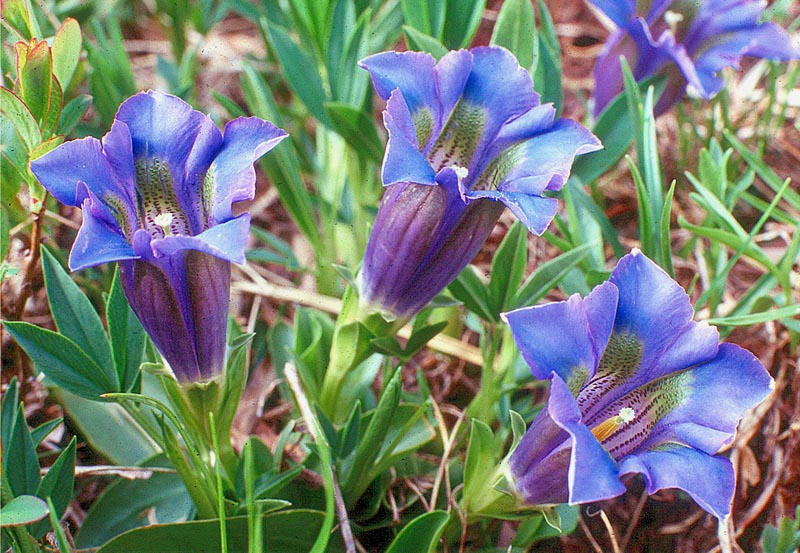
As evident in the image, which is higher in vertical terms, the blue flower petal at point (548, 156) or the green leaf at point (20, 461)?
the blue flower petal at point (548, 156)

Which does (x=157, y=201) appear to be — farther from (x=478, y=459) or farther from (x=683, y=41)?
(x=683, y=41)

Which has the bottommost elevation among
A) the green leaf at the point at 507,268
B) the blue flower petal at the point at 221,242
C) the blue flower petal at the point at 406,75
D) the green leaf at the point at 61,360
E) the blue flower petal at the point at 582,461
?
the green leaf at the point at 61,360

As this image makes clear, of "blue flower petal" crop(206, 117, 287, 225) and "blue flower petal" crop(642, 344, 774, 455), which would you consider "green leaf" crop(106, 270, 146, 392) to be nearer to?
"blue flower petal" crop(206, 117, 287, 225)

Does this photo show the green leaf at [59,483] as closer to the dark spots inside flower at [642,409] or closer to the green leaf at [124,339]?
the green leaf at [124,339]

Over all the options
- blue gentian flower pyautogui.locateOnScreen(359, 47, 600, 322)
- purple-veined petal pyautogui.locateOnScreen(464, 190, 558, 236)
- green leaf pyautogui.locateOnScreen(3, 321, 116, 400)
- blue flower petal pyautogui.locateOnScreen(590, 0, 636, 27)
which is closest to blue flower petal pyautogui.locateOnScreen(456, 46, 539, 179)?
blue gentian flower pyautogui.locateOnScreen(359, 47, 600, 322)

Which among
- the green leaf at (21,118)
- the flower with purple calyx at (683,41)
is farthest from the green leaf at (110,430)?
the flower with purple calyx at (683,41)

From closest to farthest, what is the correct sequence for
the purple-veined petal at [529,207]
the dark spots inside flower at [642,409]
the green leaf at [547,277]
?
1. the purple-veined petal at [529,207]
2. the dark spots inside flower at [642,409]
3. the green leaf at [547,277]

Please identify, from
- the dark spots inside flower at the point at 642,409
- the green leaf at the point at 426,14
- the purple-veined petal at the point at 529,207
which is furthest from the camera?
the green leaf at the point at 426,14
